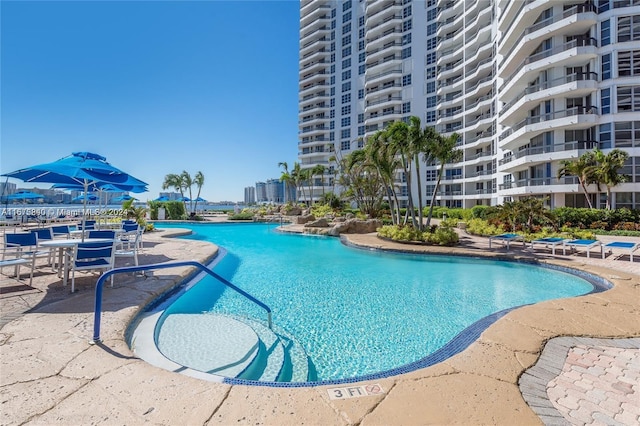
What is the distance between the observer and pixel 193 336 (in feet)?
15.8

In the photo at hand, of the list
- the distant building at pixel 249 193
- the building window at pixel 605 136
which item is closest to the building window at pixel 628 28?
the building window at pixel 605 136

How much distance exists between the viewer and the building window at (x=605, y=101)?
21047 mm

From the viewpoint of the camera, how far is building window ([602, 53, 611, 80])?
21180 millimetres

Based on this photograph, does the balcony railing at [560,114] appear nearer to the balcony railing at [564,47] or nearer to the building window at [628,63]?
the building window at [628,63]

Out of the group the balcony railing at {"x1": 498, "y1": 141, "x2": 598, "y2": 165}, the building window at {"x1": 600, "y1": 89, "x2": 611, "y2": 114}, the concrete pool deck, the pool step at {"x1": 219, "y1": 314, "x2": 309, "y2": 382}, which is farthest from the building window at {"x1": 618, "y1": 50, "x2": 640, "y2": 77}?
the pool step at {"x1": 219, "y1": 314, "x2": 309, "y2": 382}

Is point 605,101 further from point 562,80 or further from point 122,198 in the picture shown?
point 122,198

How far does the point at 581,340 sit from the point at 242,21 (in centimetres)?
2156

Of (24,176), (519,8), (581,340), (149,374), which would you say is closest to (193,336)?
(149,374)

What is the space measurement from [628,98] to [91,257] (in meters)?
31.0

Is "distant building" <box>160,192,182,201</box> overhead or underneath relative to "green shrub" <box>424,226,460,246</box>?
overhead

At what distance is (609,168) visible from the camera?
18.6 m

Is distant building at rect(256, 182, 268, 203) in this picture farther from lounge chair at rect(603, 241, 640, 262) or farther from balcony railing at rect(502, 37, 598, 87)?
lounge chair at rect(603, 241, 640, 262)

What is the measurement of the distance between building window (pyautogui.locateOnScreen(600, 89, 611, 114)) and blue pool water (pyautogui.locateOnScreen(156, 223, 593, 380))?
1850 centimetres

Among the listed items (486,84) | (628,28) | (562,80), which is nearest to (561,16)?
(628,28)
